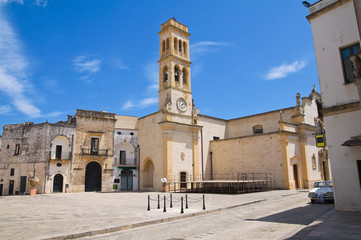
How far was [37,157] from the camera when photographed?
2991 centimetres

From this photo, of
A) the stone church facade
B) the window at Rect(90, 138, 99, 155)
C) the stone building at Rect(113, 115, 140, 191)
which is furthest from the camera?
the stone building at Rect(113, 115, 140, 191)

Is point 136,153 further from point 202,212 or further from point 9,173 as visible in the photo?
point 202,212

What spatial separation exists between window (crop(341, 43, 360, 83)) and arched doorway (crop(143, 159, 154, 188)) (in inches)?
997

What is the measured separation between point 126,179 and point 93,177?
407 centimetres

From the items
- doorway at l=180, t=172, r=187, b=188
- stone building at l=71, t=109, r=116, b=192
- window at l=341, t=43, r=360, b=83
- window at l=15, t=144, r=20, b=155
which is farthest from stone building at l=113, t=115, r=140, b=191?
window at l=341, t=43, r=360, b=83

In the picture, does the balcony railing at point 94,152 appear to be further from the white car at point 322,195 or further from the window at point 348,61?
the window at point 348,61

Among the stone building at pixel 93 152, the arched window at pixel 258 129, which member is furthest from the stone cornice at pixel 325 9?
the stone building at pixel 93 152

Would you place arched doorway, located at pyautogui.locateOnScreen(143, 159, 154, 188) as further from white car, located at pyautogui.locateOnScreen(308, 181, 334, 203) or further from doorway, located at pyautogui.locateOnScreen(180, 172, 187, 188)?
white car, located at pyautogui.locateOnScreen(308, 181, 334, 203)

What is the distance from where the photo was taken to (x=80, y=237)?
8242 mm

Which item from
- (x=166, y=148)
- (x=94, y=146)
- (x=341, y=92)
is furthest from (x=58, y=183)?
(x=341, y=92)

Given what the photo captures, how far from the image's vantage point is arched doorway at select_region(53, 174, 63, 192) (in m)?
29.7

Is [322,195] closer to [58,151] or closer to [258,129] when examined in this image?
[258,129]

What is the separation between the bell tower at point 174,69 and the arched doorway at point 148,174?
7.33m

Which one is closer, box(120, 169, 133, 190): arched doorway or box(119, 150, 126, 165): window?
box(120, 169, 133, 190): arched doorway
